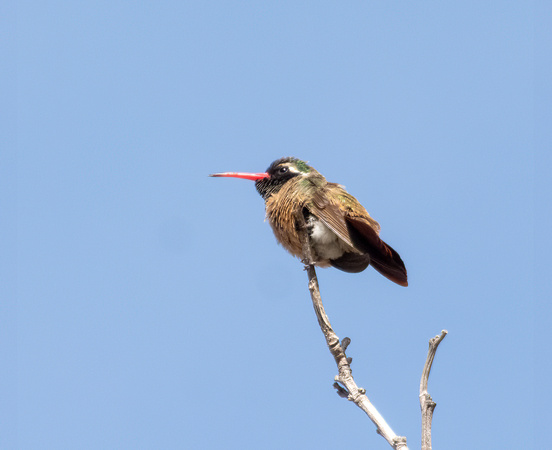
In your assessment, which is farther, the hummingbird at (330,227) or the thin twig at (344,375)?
the hummingbird at (330,227)

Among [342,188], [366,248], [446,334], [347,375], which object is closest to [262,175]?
[342,188]

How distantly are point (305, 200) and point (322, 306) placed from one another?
1498mm

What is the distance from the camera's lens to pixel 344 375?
13.8ft

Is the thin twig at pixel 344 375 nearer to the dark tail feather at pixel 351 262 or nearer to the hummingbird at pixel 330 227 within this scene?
the hummingbird at pixel 330 227

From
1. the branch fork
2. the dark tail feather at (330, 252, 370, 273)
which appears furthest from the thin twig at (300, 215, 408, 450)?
the dark tail feather at (330, 252, 370, 273)

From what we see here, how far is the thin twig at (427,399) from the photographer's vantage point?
333 cm

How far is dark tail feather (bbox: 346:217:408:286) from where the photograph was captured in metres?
5.61

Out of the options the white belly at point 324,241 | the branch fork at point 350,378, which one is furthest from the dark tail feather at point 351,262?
the branch fork at point 350,378

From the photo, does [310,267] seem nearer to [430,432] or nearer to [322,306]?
[322,306]

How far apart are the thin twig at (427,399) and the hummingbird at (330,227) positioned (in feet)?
6.54

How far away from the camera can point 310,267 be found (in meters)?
4.84

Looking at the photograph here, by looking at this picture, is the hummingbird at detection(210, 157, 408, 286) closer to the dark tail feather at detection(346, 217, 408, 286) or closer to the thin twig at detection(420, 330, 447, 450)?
the dark tail feather at detection(346, 217, 408, 286)

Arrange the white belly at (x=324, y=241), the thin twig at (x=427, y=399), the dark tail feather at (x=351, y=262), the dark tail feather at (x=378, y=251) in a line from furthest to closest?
the dark tail feather at (x=351, y=262), the white belly at (x=324, y=241), the dark tail feather at (x=378, y=251), the thin twig at (x=427, y=399)

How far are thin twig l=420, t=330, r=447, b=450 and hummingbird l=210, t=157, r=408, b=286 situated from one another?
1.99m
